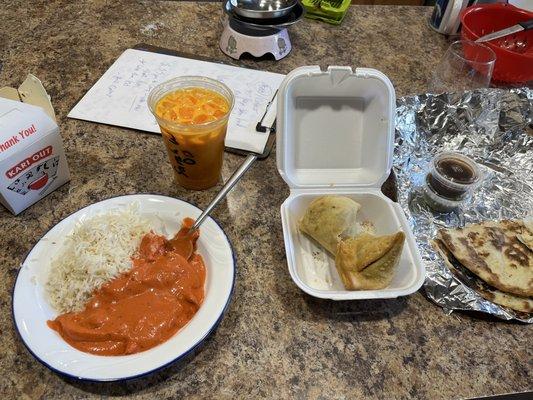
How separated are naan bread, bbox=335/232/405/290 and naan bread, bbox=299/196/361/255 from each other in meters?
0.06

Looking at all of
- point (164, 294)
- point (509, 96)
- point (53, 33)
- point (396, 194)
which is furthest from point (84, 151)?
point (509, 96)

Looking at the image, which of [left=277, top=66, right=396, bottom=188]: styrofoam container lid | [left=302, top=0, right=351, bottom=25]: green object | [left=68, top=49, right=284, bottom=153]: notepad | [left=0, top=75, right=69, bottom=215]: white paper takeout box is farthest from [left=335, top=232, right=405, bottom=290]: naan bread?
[left=302, top=0, right=351, bottom=25]: green object

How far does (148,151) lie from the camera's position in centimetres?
110

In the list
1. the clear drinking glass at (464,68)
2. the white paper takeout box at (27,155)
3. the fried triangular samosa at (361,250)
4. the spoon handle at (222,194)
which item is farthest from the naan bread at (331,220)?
the clear drinking glass at (464,68)

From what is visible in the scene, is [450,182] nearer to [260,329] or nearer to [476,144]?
[476,144]

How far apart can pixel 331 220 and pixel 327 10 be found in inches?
42.3

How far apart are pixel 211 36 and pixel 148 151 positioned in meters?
0.65

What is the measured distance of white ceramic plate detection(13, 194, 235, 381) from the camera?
63cm

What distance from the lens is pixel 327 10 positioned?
5.22ft

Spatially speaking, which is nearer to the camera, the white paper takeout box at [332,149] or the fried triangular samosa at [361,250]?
the fried triangular samosa at [361,250]

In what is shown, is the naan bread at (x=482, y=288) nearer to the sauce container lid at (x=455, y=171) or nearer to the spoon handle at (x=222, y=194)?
the sauce container lid at (x=455, y=171)

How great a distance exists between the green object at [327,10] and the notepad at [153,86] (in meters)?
0.44

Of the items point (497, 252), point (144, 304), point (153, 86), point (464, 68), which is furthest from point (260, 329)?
point (464, 68)

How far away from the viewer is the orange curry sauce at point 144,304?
0.67m
